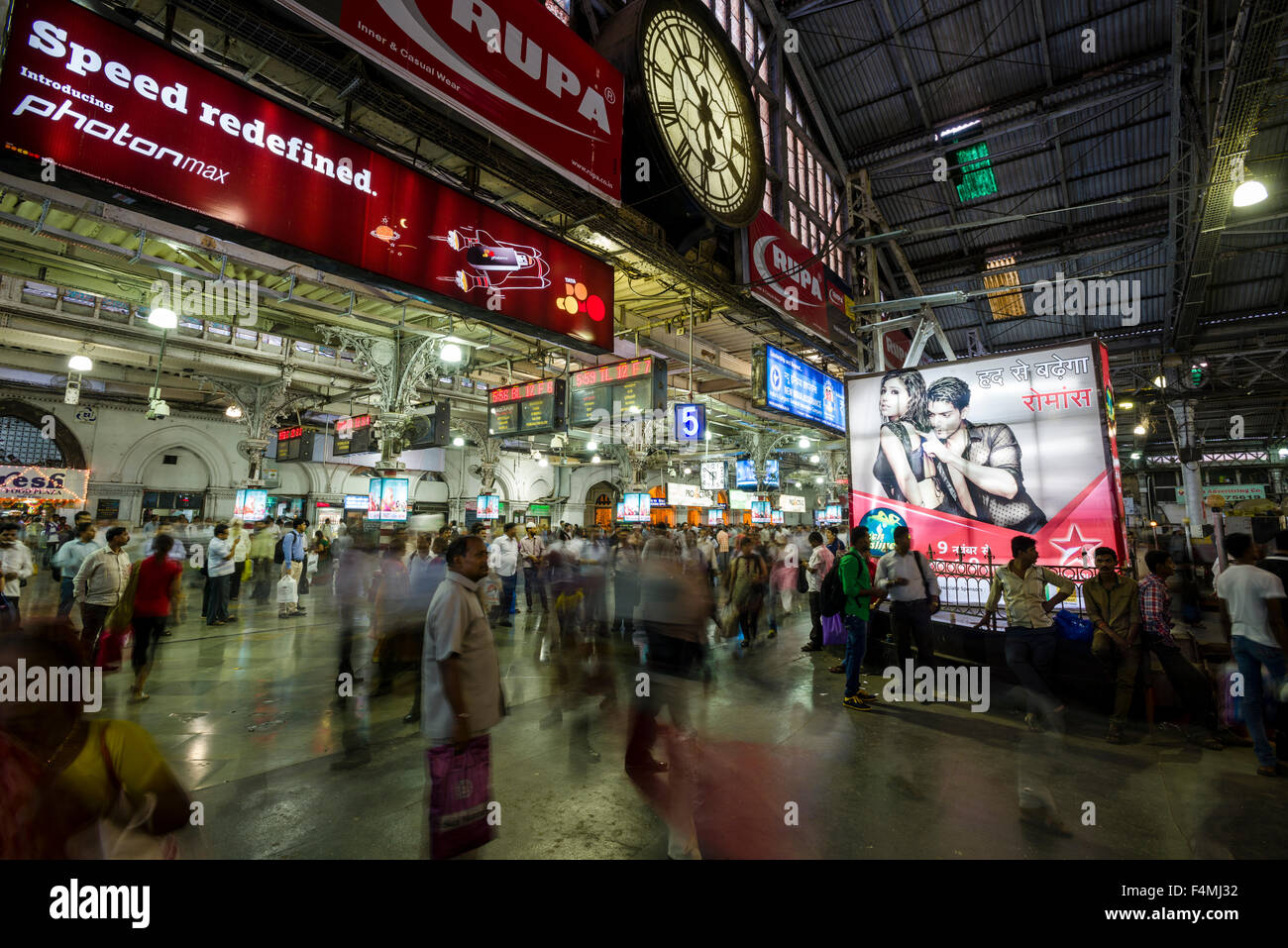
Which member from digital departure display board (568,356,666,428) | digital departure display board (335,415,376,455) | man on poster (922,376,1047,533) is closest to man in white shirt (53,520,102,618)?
digital departure display board (335,415,376,455)

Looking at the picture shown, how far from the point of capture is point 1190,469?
18484 millimetres

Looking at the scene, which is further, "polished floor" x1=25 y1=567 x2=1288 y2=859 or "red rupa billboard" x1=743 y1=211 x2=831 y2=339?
"red rupa billboard" x1=743 y1=211 x2=831 y2=339

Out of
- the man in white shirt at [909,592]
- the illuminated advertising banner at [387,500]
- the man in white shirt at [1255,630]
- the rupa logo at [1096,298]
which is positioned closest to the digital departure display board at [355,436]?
the illuminated advertising banner at [387,500]

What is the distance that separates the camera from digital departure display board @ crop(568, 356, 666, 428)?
10.1 m

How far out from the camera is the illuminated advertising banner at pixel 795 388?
9.38 metres

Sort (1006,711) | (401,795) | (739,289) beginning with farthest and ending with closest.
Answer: (739,289), (1006,711), (401,795)

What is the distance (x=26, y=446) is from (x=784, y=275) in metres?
24.9

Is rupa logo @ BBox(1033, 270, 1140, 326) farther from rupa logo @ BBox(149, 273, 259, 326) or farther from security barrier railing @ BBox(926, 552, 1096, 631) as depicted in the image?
rupa logo @ BBox(149, 273, 259, 326)

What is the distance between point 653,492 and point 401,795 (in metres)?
15.0

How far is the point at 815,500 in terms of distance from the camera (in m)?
41.5

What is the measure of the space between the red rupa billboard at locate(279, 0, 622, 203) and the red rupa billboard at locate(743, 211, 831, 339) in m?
3.80

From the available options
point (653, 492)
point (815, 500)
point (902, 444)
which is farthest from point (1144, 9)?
point (815, 500)

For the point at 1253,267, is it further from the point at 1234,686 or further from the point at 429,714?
the point at 429,714

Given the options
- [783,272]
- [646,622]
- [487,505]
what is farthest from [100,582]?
[487,505]
